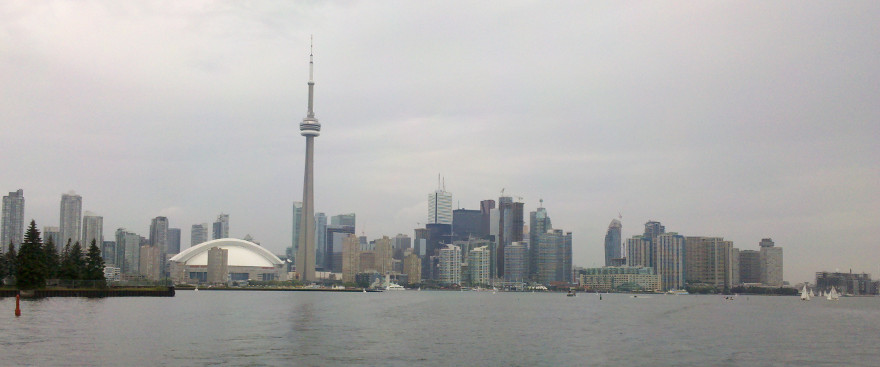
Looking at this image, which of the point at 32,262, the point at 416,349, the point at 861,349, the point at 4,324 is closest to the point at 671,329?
the point at 861,349

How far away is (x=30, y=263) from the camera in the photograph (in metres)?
131

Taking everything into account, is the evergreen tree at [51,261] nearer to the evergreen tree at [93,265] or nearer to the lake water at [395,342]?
the evergreen tree at [93,265]

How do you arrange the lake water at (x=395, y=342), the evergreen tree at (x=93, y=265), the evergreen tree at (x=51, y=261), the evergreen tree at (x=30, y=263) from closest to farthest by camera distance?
the lake water at (x=395, y=342), the evergreen tree at (x=30, y=263), the evergreen tree at (x=51, y=261), the evergreen tree at (x=93, y=265)

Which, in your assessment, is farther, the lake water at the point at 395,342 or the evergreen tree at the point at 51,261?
the evergreen tree at the point at 51,261

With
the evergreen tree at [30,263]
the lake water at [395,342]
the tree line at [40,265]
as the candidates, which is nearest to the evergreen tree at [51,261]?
the tree line at [40,265]

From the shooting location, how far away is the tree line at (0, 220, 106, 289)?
13138 centimetres

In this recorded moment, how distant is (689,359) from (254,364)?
91.1ft

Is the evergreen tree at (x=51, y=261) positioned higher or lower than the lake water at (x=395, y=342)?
higher

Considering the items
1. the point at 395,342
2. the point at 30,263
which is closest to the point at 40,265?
the point at 30,263

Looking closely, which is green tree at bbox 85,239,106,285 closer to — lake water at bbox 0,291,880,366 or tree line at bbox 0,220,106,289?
tree line at bbox 0,220,106,289

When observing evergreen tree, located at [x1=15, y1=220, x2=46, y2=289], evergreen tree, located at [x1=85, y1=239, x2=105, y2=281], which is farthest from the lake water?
evergreen tree, located at [x1=85, y1=239, x2=105, y2=281]

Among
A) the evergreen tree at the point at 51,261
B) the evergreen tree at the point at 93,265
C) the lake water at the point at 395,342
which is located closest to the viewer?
the lake water at the point at 395,342

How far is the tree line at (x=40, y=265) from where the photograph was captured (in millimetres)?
131375

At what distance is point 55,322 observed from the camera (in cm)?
7531
